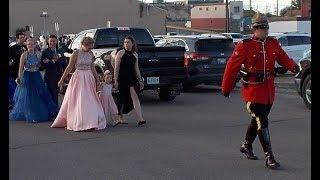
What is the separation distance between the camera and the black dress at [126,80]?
10.7 metres

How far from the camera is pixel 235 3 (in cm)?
9112

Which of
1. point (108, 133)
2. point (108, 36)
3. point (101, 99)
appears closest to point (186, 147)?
point (108, 133)

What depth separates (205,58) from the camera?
53.7 feet

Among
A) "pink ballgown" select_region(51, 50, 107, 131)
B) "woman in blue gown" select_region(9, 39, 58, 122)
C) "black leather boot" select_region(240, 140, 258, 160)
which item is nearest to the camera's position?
"black leather boot" select_region(240, 140, 258, 160)

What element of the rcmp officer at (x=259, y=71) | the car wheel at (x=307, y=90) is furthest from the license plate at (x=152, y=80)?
the rcmp officer at (x=259, y=71)

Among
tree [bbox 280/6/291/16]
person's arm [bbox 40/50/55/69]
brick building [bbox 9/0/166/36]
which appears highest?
tree [bbox 280/6/291/16]

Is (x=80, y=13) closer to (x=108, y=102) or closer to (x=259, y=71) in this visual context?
(x=108, y=102)

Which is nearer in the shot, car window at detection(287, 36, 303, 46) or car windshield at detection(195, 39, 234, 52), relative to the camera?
car windshield at detection(195, 39, 234, 52)

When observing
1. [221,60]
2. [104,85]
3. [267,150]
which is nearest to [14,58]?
[104,85]

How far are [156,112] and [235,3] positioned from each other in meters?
80.6

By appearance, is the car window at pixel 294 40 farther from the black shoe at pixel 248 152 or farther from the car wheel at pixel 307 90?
the black shoe at pixel 248 152

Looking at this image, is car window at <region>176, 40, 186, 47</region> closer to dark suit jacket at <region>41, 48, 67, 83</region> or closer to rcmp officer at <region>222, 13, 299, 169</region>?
dark suit jacket at <region>41, 48, 67, 83</region>

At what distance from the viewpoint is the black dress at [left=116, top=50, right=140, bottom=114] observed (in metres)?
10.7

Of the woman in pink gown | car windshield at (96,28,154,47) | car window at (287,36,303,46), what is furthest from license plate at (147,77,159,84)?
car window at (287,36,303,46)
